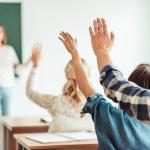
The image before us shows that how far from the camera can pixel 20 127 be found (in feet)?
11.2

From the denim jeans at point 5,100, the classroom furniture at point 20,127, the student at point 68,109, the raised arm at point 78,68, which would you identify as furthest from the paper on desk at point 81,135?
the denim jeans at point 5,100

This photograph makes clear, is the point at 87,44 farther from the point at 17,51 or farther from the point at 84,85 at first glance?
the point at 84,85

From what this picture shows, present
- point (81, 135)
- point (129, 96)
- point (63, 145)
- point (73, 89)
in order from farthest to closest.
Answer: point (73, 89), point (81, 135), point (63, 145), point (129, 96)

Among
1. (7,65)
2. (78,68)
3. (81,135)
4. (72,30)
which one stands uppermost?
(72,30)

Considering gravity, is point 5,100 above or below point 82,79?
below

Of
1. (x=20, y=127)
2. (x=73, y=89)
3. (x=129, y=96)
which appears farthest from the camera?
(x=20, y=127)

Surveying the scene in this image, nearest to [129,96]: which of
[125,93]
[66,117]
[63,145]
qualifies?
[125,93]

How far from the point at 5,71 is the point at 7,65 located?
3.8 inches

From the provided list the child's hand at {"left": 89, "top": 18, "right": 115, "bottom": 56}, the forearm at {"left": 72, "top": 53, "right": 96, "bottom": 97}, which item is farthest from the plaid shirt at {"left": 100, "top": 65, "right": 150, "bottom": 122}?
the forearm at {"left": 72, "top": 53, "right": 96, "bottom": 97}

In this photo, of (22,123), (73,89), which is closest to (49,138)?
(73,89)

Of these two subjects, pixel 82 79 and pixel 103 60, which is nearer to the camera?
pixel 103 60

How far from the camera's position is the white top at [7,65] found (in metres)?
5.48

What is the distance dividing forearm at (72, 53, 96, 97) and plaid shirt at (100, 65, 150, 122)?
399 millimetres

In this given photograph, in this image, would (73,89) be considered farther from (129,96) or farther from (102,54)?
(129,96)
